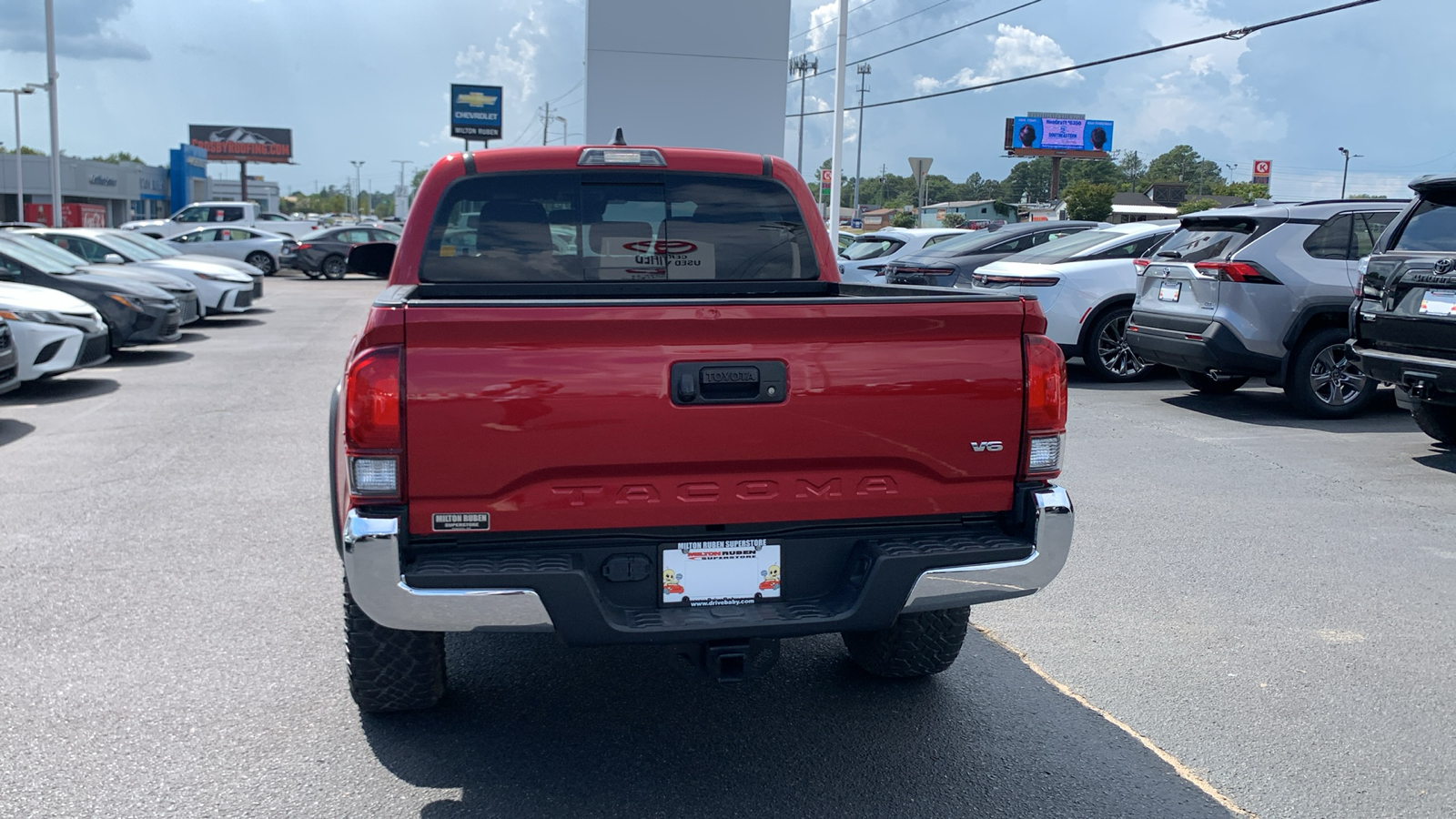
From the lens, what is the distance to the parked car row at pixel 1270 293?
7785 mm

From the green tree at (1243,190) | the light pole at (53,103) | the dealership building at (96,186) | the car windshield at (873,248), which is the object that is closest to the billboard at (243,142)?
the dealership building at (96,186)

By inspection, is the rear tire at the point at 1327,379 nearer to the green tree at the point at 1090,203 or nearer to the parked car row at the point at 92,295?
the parked car row at the point at 92,295

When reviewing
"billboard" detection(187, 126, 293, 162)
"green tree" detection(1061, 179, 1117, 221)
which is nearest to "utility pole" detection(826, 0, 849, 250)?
"green tree" detection(1061, 179, 1117, 221)

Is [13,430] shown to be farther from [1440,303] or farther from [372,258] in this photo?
[1440,303]

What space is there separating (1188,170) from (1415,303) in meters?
112

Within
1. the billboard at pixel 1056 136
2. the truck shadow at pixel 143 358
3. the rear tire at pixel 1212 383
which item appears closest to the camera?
the rear tire at pixel 1212 383

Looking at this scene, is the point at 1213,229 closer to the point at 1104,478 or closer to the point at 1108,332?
the point at 1108,332

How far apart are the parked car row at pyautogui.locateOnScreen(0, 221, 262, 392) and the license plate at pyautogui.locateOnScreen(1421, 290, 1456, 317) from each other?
10407mm

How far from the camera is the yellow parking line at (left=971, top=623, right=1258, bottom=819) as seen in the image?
3.45 m

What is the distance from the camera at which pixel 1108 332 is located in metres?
12.3

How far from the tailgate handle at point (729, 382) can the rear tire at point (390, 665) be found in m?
1.20

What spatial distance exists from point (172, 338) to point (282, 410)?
15.9 ft

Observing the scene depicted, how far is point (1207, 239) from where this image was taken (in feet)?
33.8

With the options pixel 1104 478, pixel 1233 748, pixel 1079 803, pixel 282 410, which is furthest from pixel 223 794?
pixel 282 410
